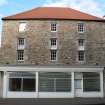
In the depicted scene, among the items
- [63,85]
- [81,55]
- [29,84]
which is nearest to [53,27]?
[81,55]

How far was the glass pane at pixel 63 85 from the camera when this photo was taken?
4050 centimetres

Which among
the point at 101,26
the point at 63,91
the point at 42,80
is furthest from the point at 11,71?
the point at 101,26

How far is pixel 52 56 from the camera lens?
43344 millimetres

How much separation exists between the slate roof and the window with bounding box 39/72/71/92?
8.50m

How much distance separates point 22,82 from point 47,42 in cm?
688

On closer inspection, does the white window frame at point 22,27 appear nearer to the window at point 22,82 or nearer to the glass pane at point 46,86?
the window at point 22,82

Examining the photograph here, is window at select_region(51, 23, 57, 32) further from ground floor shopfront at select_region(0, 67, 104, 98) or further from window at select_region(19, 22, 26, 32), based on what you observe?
ground floor shopfront at select_region(0, 67, 104, 98)

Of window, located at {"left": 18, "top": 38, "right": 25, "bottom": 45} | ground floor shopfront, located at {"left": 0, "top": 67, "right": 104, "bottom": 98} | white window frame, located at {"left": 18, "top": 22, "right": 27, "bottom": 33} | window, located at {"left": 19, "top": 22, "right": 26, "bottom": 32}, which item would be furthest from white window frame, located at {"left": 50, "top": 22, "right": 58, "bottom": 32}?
ground floor shopfront, located at {"left": 0, "top": 67, "right": 104, "bottom": 98}

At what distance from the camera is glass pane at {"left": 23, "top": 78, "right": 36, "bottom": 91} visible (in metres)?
40.4

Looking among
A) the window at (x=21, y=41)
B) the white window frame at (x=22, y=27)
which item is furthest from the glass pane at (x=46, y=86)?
the white window frame at (x=22, y=27)

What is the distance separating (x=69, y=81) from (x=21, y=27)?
1028cm

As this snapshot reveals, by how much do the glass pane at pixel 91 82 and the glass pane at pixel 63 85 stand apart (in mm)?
2191

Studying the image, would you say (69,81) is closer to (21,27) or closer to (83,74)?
(83,74)

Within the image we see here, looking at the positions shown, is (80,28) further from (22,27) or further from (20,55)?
(20,55)
